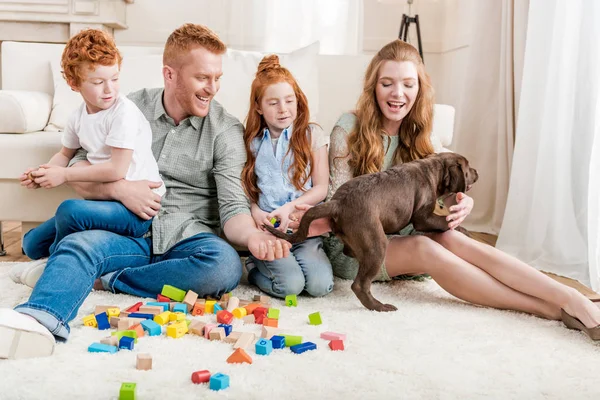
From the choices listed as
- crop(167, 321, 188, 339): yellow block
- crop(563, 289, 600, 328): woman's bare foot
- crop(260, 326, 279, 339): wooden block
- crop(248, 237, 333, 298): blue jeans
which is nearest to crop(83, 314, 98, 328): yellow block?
crop(167, 321, 188, 339): yellow block

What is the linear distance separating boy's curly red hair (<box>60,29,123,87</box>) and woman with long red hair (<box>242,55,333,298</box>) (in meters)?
0.45

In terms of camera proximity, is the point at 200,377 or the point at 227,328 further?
the point at 227,328

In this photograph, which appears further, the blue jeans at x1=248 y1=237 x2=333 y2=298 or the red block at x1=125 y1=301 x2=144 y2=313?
the blue jeans at x1=248 y1=237 x2=333 y2=298

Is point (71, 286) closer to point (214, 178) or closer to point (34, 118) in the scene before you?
point (214, 178)

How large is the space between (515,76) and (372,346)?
205 centimetres

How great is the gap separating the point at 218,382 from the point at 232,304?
0.54 metres

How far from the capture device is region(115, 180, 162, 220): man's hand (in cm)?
183

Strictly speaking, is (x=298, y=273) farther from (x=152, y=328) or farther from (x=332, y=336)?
(x=152, y=328)

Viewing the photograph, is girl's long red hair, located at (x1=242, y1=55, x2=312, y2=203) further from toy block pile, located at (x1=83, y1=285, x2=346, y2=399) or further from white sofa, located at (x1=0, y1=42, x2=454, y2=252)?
white sofa, located at (x1=0, y1=42, x2=454, y2=252)

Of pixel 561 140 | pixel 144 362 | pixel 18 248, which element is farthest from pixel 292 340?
pixel 18 248

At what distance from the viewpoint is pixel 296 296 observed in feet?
6.19

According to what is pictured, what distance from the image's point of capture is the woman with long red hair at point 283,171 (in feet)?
6.25

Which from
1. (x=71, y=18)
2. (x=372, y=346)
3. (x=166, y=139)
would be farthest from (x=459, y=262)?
(x=71, y=18)

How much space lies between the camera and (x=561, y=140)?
253 cm
